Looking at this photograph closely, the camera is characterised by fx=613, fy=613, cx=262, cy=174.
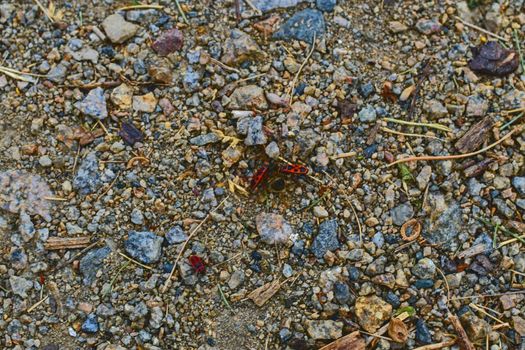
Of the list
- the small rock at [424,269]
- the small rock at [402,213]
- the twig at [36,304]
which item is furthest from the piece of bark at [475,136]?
the twig at [36,304]

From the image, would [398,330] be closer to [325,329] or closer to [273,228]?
[325,329]

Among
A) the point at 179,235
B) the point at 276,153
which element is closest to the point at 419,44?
the point at 276,153

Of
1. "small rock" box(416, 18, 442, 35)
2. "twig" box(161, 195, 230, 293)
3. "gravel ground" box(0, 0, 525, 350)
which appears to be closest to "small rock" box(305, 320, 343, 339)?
"gravel ground" box(0, 0, 525, 350)

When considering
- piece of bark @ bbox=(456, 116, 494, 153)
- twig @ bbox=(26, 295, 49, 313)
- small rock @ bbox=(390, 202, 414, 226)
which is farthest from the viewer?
piece of bark @ bbox=(456, 116, 494, 153)

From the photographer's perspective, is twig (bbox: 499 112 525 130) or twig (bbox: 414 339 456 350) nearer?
twig (bbox: 414 339 456 350)

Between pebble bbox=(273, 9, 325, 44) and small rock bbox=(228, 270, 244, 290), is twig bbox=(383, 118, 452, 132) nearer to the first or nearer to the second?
pebble bbox=(273, 9, 325, 44)

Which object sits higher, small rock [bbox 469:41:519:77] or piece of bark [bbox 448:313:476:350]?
small rock [bbox 469:41:519:77]
